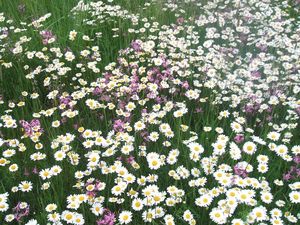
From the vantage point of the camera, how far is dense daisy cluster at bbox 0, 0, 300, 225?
291cm

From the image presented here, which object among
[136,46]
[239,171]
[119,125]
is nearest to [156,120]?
[119,125]

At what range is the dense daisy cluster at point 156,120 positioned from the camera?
2910 mm

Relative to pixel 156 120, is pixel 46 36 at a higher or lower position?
higher

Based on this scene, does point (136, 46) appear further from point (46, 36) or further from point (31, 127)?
point (31, 127)

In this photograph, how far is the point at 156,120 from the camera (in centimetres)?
357

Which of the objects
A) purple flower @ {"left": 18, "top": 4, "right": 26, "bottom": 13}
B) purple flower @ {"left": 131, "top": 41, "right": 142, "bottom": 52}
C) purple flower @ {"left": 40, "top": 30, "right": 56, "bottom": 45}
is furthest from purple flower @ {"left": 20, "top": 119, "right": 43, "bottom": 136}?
purple flower @ {"left": 18, "top": 4, "right": 26, "bottom": 13}

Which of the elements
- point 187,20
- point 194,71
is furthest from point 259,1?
point 194,71

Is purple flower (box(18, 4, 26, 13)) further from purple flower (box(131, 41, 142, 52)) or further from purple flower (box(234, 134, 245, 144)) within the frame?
purple flower (box(234, 134, 245, 144))

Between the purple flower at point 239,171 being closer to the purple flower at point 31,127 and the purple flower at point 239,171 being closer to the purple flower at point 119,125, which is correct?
the purple flower at point 119,125

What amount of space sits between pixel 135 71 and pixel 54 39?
103cm

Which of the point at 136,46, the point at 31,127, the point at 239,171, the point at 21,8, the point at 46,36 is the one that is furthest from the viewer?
the point at 21,8

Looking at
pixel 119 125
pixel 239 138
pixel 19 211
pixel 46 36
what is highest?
pixel 46 36

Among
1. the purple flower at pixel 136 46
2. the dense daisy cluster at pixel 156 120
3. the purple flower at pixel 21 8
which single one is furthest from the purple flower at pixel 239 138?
the purple flower at pixel 21 8

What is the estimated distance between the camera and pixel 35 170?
3070 millimetres
